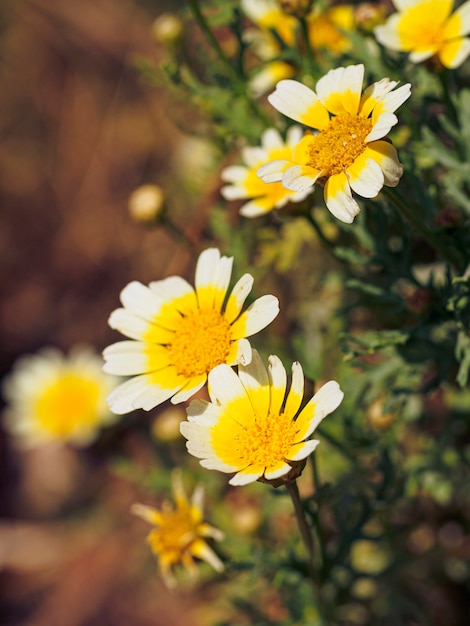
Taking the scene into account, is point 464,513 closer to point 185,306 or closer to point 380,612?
point 380,612

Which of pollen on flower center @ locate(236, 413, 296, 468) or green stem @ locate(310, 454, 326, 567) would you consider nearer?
pollen on flower center @ locate(236, 413, 296, 468)

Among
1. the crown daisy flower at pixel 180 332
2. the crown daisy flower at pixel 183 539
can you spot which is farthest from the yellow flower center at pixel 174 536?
the crown daisy flower at pixel 180 332

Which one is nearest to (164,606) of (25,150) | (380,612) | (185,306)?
(380,612)

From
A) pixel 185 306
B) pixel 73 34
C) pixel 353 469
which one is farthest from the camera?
pixel 73 34

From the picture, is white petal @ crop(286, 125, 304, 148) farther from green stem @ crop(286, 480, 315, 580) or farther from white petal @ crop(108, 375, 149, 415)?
green stem @ crop(286, 480, 315, 580)

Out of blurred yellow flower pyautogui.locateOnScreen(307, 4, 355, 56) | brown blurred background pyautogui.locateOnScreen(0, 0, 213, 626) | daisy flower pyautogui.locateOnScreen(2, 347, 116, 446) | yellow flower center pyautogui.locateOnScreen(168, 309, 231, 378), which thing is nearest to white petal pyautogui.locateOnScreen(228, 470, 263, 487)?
yellow flower center pyautogui.locateOnScreen(168, 309, 231, 378)

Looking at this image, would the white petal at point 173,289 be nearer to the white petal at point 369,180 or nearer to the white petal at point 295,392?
the white petal at point 295,392

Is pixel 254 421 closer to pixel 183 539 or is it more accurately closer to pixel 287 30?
pixel 183 539
